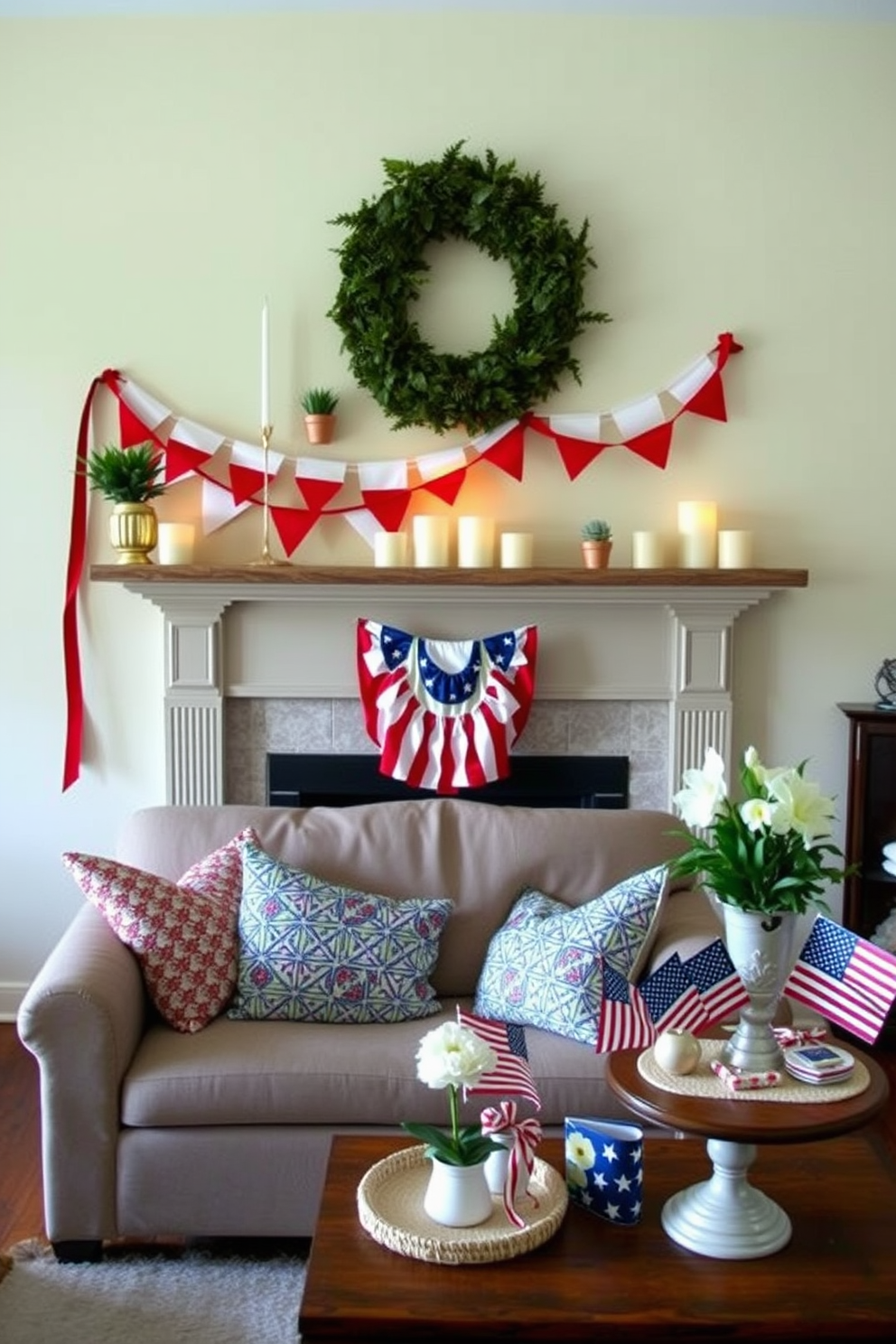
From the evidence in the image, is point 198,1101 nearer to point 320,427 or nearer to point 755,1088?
point 755,1088

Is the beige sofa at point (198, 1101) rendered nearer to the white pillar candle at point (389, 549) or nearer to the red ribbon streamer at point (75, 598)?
the red ribbon streamer at point (75, 598)

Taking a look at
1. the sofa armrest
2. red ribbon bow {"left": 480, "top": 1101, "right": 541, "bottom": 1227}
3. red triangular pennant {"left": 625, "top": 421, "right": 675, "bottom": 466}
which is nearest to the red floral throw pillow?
the sofa armrest

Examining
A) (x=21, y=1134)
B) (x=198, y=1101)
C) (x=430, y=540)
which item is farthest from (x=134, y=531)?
(x=198, y=1101)

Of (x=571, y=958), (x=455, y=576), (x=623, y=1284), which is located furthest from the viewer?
(x=455, y=576)

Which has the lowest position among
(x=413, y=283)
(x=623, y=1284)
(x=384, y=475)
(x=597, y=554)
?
(x=623, y=1284)

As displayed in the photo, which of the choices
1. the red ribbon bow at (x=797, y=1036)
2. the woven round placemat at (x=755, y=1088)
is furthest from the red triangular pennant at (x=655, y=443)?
the woven round placemat at (x=755, y=1088)

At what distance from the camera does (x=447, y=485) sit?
148 inches

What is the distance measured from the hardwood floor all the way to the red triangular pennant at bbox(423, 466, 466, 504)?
6.32 feet

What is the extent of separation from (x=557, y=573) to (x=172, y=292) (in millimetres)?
1365

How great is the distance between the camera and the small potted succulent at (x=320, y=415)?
12.2 ft

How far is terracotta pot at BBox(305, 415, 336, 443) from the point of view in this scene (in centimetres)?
371

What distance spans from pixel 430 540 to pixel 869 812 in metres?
1.44

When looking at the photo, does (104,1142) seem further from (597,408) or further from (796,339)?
(796,339)

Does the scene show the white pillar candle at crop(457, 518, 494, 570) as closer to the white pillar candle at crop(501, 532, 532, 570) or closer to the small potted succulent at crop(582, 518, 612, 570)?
the white pillar candle at crop(501, 532, 532, 570)
